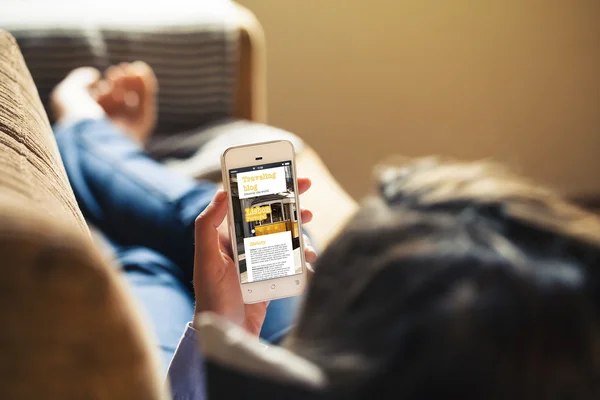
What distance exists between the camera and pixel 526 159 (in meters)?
1.92

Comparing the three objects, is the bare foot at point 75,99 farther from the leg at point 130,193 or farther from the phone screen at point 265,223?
the phone screen at point 265,223

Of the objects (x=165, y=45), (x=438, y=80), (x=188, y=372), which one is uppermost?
(x=165, y=45)

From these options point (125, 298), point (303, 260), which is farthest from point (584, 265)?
point (303, 260)

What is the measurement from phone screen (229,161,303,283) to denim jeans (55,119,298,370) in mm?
97

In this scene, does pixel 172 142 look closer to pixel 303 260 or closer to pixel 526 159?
pixel 303 260

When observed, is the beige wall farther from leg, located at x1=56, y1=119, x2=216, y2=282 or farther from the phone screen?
the phone screen

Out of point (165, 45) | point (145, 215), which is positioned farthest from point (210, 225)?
point (165, 45)

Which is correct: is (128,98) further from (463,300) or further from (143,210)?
(463,300)

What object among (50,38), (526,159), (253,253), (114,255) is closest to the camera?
(253,253)

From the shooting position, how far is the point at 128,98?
120 cm

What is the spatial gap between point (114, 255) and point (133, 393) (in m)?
0.62

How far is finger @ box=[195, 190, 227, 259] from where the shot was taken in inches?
23.5

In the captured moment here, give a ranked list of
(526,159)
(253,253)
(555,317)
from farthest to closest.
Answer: (526,159), (253,253), (555,317)

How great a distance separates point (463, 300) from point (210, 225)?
378 mm
